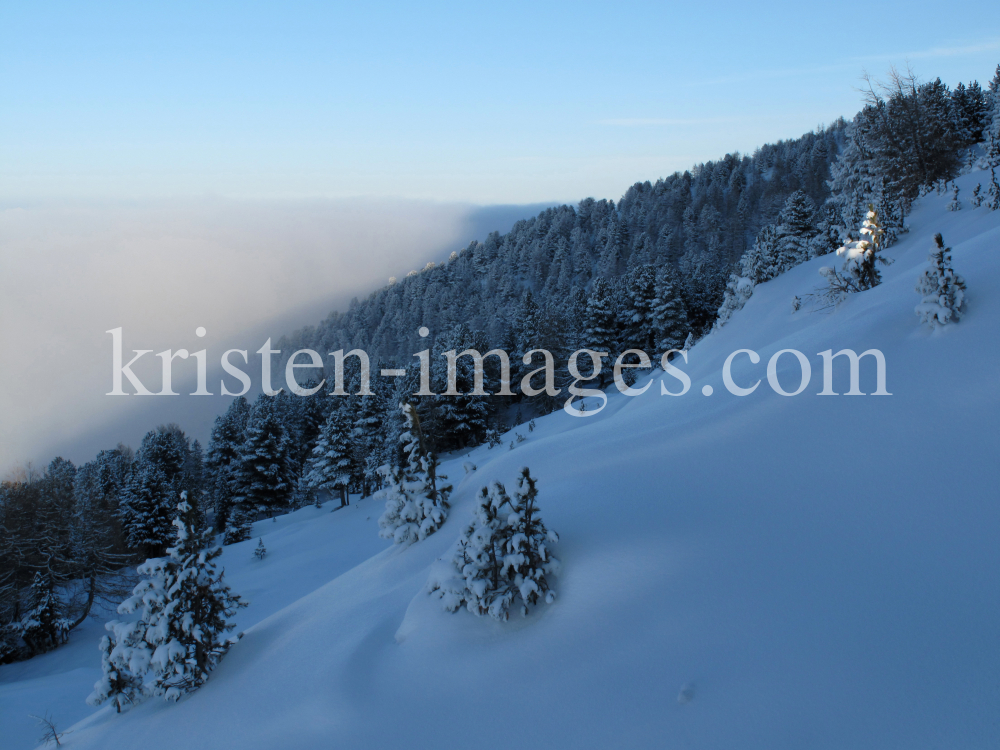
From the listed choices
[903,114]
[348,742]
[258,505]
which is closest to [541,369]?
[258,505]

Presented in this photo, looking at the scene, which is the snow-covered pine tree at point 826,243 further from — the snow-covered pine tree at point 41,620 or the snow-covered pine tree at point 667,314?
the snow-covered pine tree at point 41,620

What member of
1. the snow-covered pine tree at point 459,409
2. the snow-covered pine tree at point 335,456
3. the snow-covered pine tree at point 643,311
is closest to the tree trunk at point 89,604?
the snow-covered pine tree at point 335,456

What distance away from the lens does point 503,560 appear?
19.6 ft

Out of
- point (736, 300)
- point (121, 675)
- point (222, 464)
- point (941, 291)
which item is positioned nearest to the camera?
point (941, 291)

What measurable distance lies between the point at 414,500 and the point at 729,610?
699 centimetres

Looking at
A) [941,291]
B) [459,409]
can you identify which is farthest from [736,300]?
[459,409]

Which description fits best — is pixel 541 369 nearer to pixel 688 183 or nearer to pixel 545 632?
pixel 545 632

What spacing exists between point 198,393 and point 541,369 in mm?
75512

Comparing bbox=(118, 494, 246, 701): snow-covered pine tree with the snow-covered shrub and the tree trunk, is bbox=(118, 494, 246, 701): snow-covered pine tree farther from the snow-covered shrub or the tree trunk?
the tree trunk

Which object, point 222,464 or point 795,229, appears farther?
point 222,464

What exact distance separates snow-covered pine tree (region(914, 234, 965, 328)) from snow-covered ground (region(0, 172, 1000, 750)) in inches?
8.0

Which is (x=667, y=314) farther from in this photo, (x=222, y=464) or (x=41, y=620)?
(x=41, y=620)

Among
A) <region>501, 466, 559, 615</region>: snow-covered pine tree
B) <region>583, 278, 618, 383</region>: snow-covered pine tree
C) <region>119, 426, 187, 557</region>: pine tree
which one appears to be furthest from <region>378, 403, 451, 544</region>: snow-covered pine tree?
<region>583, 278, 618, 383</region>: snow-covered pine tree

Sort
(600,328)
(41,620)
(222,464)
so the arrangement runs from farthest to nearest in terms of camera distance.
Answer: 1. (222,464)
2. (600,328)
3. (41,620)
